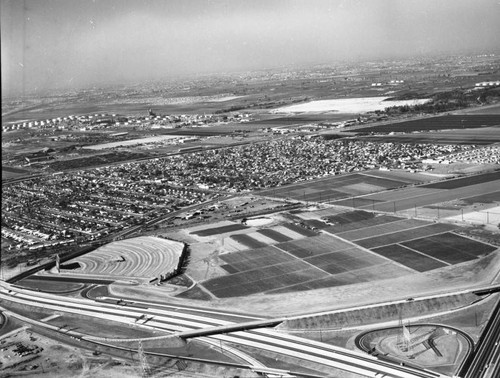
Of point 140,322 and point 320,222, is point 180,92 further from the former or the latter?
point 140,322

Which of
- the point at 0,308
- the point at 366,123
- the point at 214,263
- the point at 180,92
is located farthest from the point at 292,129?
the point at 180,92

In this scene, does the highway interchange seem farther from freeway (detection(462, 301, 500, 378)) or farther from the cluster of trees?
the cluster of trees

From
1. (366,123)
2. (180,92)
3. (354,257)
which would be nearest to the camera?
(354,257)

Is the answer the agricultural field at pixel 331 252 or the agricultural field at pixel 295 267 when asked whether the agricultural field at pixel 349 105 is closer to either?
the agricultural field at pixel 331 252

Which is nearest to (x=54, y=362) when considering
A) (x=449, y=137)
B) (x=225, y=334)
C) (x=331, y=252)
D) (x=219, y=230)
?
(x=225, y=334)

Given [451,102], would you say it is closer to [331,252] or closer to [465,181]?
[465,181]
